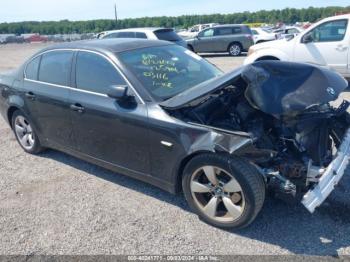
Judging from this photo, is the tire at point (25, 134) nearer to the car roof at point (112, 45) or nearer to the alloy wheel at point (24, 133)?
the alloy wheel at point (24, 133)

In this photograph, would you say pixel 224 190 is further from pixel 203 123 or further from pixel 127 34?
pixel 127 34

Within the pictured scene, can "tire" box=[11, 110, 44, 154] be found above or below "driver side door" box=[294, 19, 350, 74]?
below

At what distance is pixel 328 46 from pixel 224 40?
11288 millimetres

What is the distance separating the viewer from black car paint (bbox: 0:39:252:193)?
3.29 metres

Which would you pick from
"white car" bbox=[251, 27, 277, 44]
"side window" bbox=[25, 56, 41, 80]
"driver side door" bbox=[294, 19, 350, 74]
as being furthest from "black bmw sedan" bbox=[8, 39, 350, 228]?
"white car" bbox=[251, 27, 277, 44]

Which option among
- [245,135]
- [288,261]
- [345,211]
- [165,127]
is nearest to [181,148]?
[165,127]

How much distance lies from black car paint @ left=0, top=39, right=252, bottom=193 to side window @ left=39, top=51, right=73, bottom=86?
8cm

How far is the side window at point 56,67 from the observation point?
4359 mm

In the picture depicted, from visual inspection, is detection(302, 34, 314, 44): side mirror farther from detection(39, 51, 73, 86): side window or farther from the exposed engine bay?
detection(39, 51, 73, 86): side window

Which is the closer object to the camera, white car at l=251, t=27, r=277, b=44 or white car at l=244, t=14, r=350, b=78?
white car at l=244, t=14, r=350, b=78

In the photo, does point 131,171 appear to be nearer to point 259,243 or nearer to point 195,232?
point 195,232

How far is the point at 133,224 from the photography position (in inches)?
138

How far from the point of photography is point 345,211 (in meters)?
3.49

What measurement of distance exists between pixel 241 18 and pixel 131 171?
77.7 metres
